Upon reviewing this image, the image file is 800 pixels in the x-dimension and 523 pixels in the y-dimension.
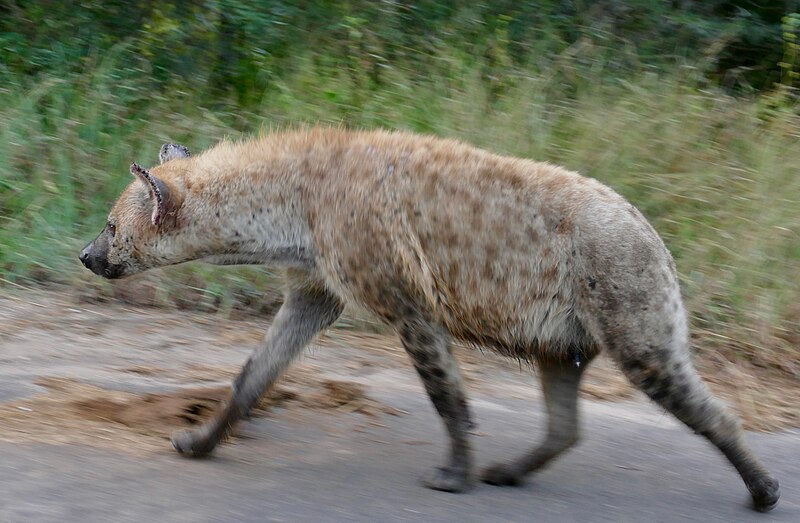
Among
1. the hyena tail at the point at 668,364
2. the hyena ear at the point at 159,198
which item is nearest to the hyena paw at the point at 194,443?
the hyena ear at the point at 159,198

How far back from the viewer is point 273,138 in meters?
4.38

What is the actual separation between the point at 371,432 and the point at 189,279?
235cm

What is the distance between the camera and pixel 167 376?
5117 mm

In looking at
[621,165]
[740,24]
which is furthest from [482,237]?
[740,24]

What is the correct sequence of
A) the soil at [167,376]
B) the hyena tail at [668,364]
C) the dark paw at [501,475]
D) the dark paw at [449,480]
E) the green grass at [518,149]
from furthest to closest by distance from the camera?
the green grass at [518,149] → the soil at [167,376] → the dark paw at [501,475] → the dark paw at [449,480] → the hyena tail at [668,364]

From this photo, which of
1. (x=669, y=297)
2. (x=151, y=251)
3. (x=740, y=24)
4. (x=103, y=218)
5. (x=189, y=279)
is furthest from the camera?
(x=740, y=24)

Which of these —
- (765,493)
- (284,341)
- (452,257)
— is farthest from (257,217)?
(765,493)

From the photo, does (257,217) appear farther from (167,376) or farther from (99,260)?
(167,376)

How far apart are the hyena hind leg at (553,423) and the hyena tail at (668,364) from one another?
297mm

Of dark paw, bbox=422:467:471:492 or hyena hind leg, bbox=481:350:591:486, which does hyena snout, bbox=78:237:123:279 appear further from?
hyena hind leg, bbox=481:350:591:486

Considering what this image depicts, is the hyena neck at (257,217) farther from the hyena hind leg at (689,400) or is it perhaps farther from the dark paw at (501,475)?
the hyena hind leg at (689,400)

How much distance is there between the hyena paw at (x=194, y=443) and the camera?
4.09 meters

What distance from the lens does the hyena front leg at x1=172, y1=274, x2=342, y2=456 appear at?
4230 millimetres

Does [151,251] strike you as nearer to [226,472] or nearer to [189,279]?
[226,472]
